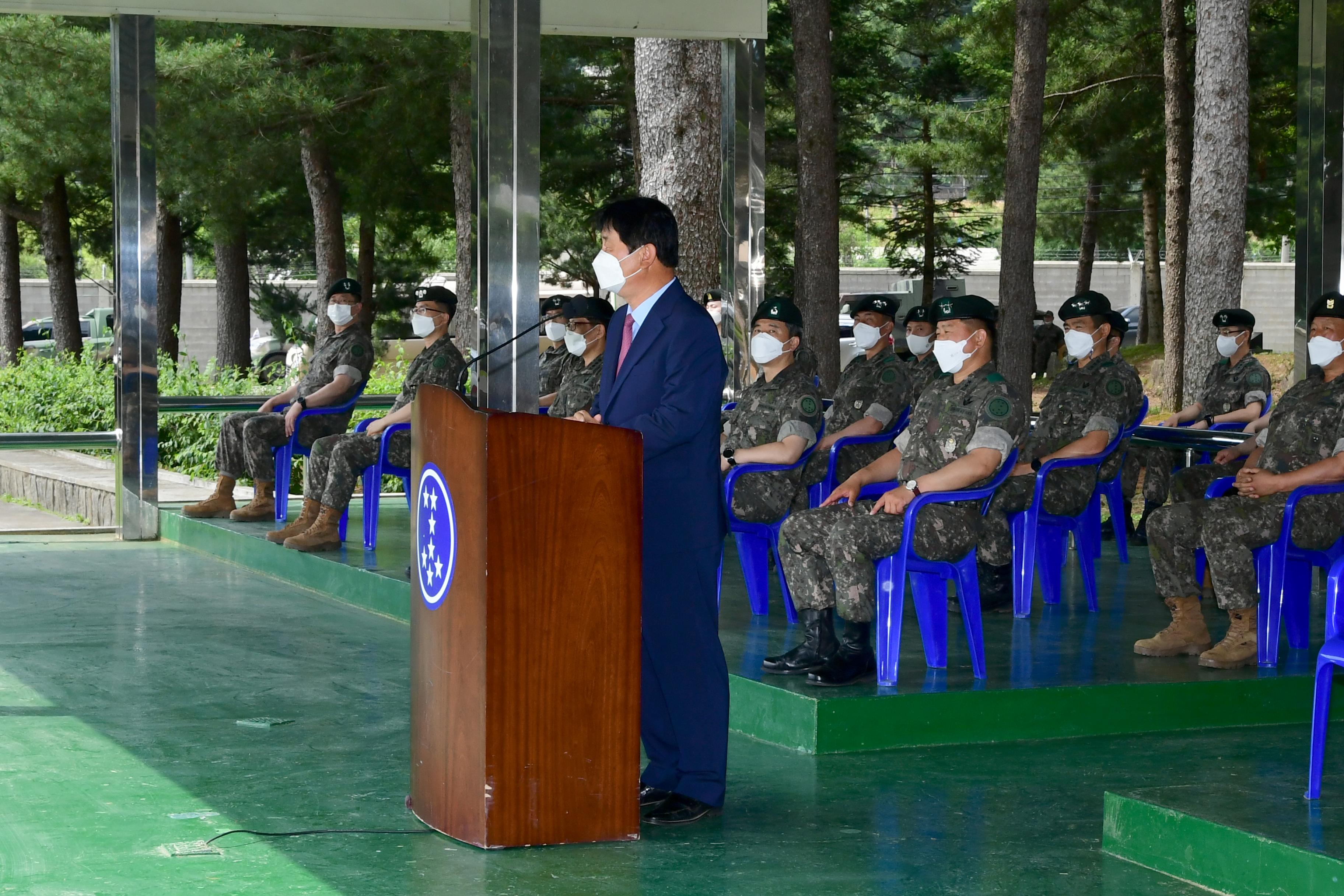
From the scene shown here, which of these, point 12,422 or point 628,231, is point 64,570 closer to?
point 628,231

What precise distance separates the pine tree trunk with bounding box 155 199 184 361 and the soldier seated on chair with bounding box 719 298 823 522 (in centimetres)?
1518

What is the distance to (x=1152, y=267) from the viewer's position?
84.0 feet

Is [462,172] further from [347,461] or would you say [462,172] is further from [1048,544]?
[1048,544]

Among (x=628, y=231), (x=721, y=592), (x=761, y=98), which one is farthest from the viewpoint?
(x=761, y=98)

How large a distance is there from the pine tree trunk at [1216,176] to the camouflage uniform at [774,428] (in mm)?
8290

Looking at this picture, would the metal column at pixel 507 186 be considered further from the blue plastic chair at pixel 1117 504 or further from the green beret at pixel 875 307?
the blue plastic chair at pixel 1117 504

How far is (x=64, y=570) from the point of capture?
8.61 m

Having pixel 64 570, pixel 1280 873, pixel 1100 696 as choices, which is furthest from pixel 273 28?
pixel 1280 873

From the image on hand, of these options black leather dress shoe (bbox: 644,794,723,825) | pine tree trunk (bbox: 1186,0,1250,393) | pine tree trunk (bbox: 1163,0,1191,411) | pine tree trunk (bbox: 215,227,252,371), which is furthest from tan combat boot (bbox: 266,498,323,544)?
pine tree trunk (bbox: 215,227,252,371)

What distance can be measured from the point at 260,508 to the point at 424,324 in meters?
1.66

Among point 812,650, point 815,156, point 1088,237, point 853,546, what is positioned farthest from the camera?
point 1088,237

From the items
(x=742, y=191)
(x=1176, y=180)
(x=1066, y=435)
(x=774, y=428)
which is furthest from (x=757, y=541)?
(x=1176, y=180)

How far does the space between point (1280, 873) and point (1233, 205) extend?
39.3 feet

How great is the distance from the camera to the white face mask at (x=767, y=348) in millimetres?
6719
